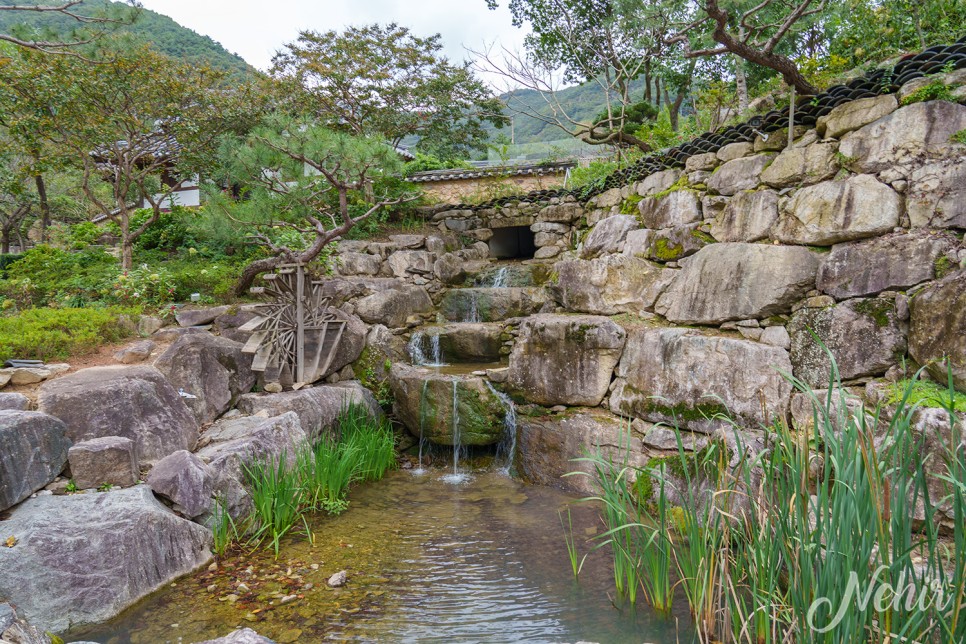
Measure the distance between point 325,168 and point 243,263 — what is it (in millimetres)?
3713

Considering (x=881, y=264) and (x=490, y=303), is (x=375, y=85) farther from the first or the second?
(x=881, y=264)

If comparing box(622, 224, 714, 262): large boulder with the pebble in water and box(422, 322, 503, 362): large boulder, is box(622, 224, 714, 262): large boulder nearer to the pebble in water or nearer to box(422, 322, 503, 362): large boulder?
box(422, 322, 503, 362): large boulder

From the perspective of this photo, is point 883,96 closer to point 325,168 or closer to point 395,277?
point 325,168

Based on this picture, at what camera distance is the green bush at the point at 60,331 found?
5.22 metres

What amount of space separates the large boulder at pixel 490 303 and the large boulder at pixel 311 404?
9.14 ft

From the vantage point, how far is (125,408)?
14.9 ft

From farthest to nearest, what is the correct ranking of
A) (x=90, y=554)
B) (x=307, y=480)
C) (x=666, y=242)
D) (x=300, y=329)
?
1. (x=300, y=329)
2. (x=666, y=242)
3. (x=307, y=480)
4. (x=90, y=554)

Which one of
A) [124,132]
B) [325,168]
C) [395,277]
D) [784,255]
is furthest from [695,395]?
[124,132]

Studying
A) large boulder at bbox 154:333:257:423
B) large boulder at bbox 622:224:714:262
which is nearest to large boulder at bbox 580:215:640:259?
large boulder at bbox 622:224:714:262

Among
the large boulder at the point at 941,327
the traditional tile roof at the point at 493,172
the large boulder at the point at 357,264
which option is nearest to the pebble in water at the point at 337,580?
the large boulder at the point at 941,327

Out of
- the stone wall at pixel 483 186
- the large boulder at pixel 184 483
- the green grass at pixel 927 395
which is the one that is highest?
the stone wall at pixel 483 186

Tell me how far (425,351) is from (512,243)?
5.37 m

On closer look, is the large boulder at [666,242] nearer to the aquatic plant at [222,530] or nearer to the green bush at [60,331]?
the aquatic plant at [222,530]

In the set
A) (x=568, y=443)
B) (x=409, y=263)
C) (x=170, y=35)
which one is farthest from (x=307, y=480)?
(x=170, y=35)
